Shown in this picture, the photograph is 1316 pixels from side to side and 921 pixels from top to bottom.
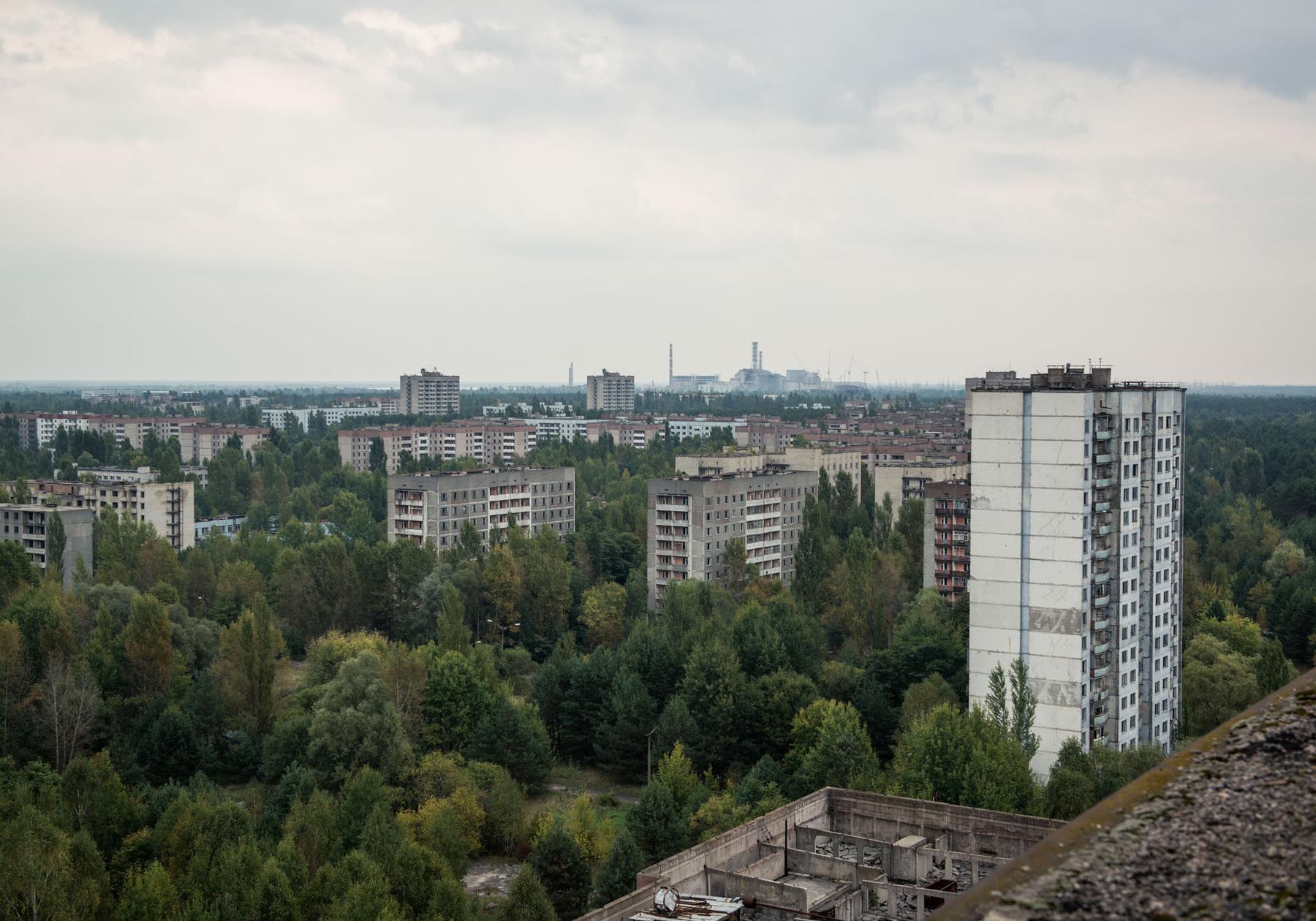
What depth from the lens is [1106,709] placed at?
→ 96.2 ft

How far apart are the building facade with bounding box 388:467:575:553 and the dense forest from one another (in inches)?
178

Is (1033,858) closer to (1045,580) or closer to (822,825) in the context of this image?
(822,825)

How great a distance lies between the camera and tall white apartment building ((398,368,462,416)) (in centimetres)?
17350

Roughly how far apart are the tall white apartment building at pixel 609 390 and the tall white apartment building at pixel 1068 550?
521 ft

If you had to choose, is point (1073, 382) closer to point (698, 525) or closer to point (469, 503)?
point (698, 525)

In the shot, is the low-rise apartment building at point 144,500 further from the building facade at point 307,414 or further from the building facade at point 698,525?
the building facade at point 307,414

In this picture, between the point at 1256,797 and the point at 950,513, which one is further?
the point at 950,513

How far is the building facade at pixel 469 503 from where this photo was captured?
55125 millimetres

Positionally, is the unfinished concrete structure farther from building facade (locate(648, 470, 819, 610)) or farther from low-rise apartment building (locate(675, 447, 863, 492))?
low-rise apartment building (locate(675, 447, 863, 492))

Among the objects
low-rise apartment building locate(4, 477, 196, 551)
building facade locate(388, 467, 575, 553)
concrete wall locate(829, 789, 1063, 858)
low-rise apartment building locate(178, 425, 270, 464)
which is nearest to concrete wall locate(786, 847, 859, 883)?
concrete wall locate(829, 789, 1063, 858)

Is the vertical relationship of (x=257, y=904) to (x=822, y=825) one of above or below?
below

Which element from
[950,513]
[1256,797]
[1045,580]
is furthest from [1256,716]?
[950,513]

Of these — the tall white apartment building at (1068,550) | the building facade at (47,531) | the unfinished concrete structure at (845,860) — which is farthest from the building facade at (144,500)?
the unfinished concrete structure at (845,860)

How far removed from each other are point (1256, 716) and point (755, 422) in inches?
4780
